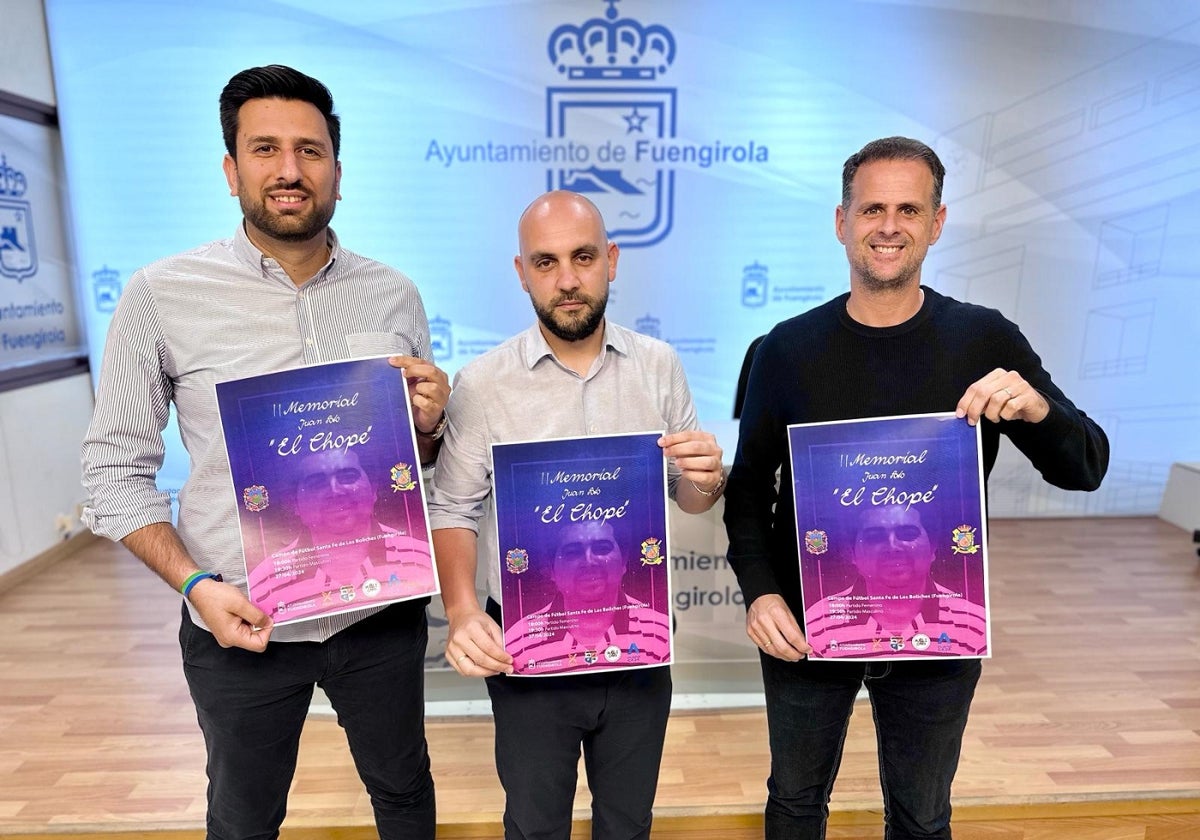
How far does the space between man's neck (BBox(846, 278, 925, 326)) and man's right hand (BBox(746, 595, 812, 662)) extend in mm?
534

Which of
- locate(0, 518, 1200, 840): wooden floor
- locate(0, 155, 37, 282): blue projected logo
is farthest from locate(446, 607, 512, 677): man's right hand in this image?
locate(0, 155, 37, 282): blue projected logo

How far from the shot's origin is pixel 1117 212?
13.8 feet

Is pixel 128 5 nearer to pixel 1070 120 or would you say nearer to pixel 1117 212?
pixel 1070 120

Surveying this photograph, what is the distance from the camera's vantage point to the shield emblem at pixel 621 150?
4008 millimetres

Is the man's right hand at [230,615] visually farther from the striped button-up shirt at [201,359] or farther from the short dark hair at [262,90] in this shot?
the short dark hair at [262,90]

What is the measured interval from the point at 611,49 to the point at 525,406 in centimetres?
325

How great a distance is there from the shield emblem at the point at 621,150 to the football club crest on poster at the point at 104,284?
8.06 ft

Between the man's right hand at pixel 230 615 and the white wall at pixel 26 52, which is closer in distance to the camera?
the man's right hand at pixel 230 615

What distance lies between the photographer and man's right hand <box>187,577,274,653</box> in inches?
47.2

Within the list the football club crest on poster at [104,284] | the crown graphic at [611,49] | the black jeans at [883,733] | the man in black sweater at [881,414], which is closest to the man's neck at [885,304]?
the man in black sweater at [881,414]

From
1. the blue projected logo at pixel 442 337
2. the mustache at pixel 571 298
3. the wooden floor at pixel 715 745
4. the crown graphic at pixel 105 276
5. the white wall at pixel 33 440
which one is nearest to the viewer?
the mustache at pixel 571 298

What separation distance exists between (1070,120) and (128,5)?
5.05 meters

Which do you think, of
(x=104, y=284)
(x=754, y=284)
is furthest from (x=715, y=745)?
(x=104, y=284)

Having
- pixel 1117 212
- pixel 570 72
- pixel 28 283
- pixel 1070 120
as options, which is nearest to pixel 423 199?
pixel 570 72
